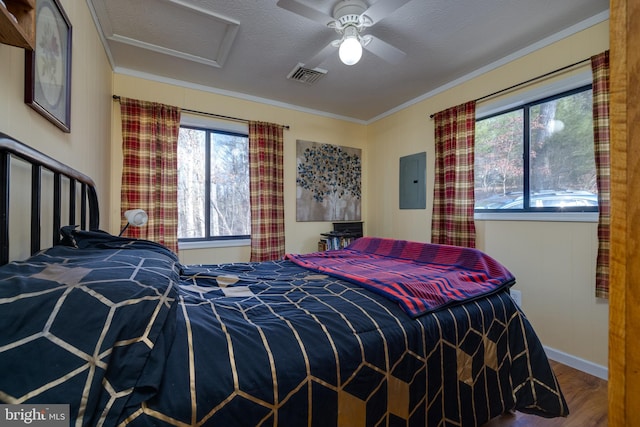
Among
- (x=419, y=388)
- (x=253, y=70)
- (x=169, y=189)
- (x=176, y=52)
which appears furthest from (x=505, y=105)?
(x=169, y=189)

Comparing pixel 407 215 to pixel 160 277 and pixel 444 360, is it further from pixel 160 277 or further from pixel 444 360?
pixel 160 277

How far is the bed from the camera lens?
0.61 m

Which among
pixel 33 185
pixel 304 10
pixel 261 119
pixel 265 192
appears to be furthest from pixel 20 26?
pixel 261 119

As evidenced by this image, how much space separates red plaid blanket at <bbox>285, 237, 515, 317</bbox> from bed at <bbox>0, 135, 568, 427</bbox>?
0.01 m

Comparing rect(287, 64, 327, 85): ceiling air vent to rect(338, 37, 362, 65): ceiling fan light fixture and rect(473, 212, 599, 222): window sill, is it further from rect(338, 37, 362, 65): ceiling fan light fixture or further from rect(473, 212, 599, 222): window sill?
rect(473, 212, 599, 222): window sill

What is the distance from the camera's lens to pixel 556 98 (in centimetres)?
236

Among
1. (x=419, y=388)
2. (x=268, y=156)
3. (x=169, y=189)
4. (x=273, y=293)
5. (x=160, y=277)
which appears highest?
(x=268, y=156)

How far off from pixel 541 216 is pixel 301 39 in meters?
2.44

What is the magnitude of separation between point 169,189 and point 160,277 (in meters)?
2.29

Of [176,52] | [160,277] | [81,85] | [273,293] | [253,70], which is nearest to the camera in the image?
[160,277]

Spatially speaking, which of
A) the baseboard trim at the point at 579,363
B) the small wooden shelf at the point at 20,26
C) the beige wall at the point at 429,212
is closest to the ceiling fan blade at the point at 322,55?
the beige wall at the point at 429,212

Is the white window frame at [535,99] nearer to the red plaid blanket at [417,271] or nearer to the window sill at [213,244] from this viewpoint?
the red plaid blanket at [417,271]

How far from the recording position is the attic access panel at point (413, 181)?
132 inches

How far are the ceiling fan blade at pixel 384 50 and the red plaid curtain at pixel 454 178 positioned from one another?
109 cm
